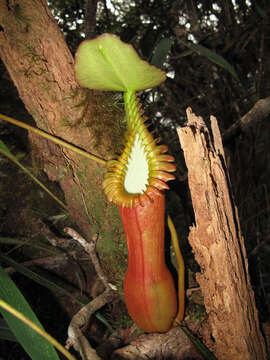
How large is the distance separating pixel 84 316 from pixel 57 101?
0.62 m

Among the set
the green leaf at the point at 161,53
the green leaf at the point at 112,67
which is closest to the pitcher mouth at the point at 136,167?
the green leaf at the point at 112,67

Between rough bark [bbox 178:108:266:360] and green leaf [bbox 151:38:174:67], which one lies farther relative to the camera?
green leaf [bbox 151:38:174:67]

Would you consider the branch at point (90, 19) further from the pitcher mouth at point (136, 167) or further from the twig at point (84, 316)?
the twig at point (84, 316)

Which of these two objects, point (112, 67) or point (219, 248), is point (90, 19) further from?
point (219, 248)

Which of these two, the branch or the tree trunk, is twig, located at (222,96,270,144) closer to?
the tree trunk

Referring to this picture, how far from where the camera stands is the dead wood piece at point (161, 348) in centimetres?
79

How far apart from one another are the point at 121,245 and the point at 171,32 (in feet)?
5.73

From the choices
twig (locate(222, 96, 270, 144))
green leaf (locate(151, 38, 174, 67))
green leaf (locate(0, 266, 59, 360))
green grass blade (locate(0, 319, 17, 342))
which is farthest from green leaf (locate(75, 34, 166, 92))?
green grass blade (locate(0, 319, 17, 342))

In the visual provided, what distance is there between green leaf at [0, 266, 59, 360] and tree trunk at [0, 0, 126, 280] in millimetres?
334

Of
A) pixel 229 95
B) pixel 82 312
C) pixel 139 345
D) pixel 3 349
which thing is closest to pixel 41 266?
pixel 3 349

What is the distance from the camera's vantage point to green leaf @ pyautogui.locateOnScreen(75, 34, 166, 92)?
0.54 m

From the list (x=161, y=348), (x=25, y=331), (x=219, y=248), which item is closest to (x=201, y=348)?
(x=161, y=348)

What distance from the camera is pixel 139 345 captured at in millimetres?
804

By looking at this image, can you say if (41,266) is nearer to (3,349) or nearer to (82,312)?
(3,349)
